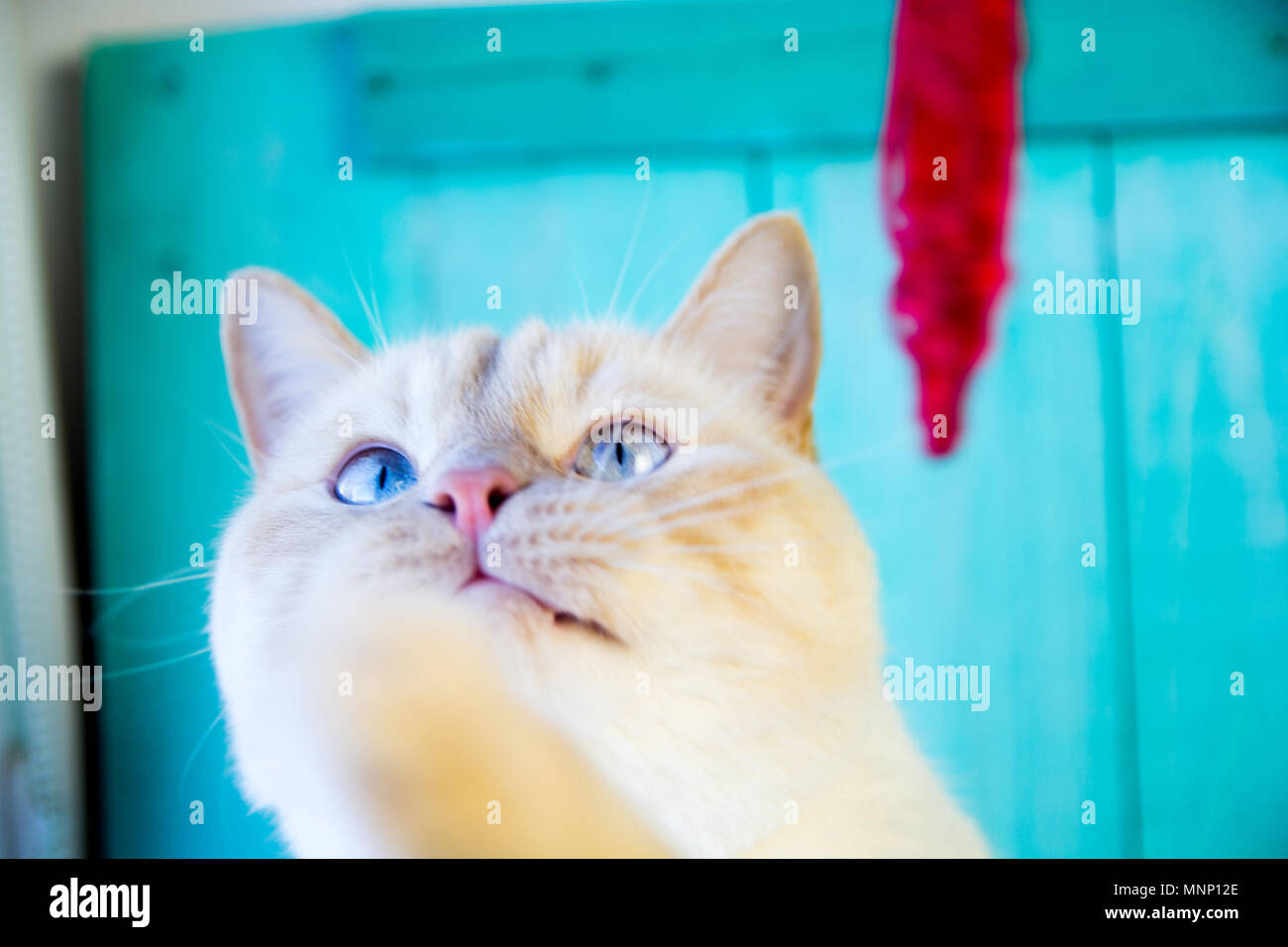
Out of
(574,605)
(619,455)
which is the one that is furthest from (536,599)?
(619,455)

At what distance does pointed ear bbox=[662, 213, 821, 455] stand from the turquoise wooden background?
2.8 inches

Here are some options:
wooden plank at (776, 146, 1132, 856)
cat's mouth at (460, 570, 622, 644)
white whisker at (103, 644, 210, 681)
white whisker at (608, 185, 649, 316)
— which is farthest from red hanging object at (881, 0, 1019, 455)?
white whisker at (103, 644, 210, 681)

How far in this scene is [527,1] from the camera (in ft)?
3.97

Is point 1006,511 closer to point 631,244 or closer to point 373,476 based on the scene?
point 631,244

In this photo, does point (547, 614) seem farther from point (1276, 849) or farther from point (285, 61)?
point (1276, 849)

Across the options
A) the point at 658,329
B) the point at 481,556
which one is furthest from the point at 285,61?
the point at 481,556

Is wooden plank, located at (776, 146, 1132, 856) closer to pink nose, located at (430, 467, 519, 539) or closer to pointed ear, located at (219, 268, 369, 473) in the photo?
pink nose, located at (430, 467, 519, 539)

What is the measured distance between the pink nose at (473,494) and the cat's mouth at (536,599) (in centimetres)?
5

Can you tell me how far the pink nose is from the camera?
961 millimetres

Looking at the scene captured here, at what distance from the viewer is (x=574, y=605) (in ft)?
3.13

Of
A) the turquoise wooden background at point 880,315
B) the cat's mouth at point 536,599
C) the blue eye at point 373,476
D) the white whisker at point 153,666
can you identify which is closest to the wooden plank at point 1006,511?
the turquoise wooden background at point 880,315

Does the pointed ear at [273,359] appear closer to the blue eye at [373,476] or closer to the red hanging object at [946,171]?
the blue eye at [373,476]

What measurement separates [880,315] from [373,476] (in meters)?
0.63

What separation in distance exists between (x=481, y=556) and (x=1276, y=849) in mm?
1012
